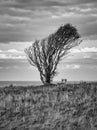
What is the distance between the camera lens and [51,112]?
13984 mm

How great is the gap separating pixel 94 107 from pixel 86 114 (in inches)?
41.6

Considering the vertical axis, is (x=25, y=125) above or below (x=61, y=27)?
below

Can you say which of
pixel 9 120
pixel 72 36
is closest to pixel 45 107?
pixel 9 120

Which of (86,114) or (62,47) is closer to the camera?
(86,114)

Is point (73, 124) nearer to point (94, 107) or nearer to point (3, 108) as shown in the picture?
point (94, 107)

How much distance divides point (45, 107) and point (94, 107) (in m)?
2.76

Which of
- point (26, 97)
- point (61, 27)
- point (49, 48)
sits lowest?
point (26, 97)

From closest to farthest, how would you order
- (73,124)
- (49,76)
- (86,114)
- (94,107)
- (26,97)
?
(73,124) < (86,114) < (94,107) < (26,97) < (49,76)

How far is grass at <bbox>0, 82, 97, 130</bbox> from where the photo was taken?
12234 millimetres

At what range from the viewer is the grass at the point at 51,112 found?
12.2m

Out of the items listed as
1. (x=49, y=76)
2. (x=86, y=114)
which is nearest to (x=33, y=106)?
(x=86, y=114)

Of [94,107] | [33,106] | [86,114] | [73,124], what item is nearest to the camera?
[73,124]

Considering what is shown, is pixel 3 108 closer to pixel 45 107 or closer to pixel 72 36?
pixel 45 107

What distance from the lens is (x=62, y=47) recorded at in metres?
37.5
